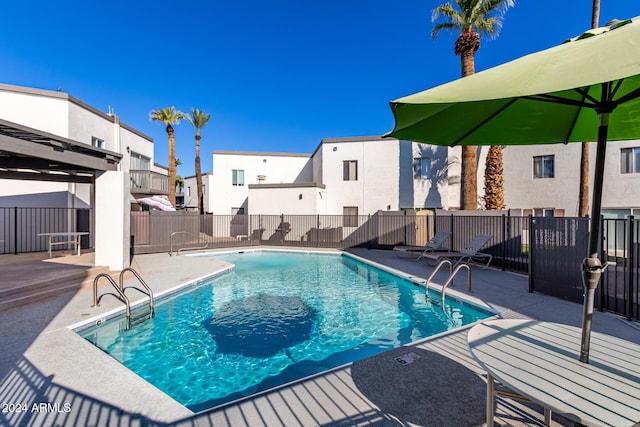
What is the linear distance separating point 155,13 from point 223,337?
16656 millimetres

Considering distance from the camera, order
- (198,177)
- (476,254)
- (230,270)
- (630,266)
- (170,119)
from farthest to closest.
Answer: (198,177) → (170,119) → (230,270) → (476,254) → (630,266)

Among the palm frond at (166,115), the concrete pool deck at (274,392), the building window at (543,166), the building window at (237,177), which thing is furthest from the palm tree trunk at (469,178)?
the palm frond at (166,115)

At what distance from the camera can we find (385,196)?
1875cm

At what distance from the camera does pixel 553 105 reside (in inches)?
124

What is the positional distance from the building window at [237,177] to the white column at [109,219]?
45.8 ft

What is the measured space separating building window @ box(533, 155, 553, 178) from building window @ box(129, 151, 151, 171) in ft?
76.4

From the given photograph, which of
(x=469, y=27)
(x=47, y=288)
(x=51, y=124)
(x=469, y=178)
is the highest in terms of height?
(x=469, y=27)

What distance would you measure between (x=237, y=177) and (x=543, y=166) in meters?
19.4

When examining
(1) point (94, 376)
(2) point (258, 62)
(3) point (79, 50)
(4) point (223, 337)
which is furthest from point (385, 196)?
(3) point (79, 50)

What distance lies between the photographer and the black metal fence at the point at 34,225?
11500mm

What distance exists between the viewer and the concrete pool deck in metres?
2.54

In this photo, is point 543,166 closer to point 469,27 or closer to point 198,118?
point 469,27

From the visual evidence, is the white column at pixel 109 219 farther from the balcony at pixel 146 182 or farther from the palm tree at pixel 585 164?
the palm tree at pixel 585 164

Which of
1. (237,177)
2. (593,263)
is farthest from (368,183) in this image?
(593,263)
